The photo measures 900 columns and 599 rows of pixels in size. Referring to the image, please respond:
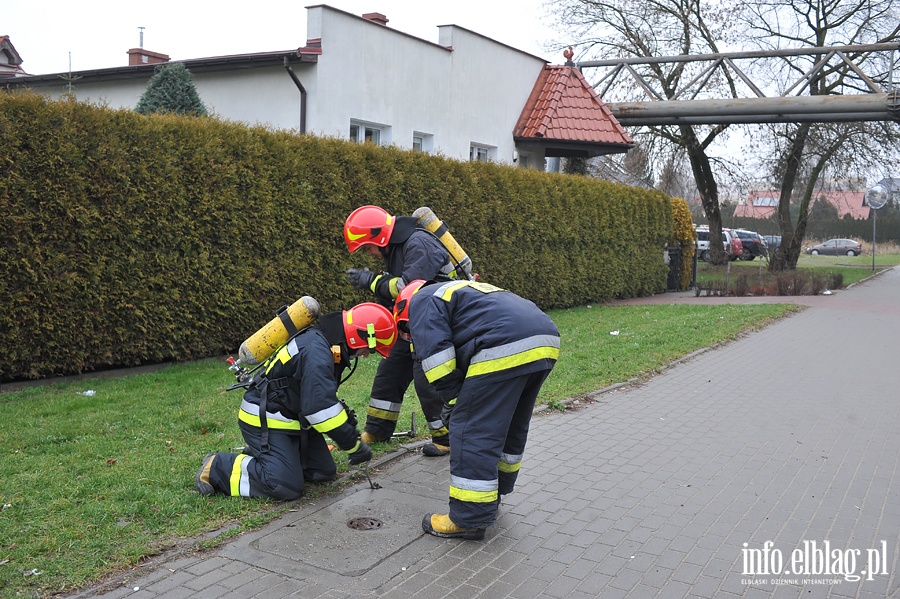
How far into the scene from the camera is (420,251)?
6.07m

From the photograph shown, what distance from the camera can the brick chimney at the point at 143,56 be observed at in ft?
63.8

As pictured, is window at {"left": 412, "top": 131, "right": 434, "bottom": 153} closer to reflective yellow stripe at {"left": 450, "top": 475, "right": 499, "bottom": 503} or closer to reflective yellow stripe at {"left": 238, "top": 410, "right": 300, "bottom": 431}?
reflective yellow stripe at {"left": 238, "top": 410, "right": 300, "bottom": 431}

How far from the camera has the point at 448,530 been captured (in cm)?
457

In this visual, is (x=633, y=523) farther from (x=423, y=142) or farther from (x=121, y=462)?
(x=423, y=142)

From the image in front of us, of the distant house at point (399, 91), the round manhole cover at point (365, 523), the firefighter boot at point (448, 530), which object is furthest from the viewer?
the distant house at point (399, 91)

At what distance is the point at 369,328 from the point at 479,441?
107 cm

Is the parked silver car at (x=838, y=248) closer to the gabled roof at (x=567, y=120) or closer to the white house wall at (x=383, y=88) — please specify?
the gabled roof at (x=567, y=120)

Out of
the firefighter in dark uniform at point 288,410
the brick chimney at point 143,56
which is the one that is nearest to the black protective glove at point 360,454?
the firefighter in dark uniform at point 288,410

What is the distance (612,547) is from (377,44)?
506 inches

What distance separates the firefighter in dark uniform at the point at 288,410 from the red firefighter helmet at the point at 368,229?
1103 millimetres

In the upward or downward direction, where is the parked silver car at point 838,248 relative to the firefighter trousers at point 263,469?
upward

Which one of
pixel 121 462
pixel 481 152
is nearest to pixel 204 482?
pixel 121 462

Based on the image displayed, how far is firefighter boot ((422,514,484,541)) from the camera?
14.9ft

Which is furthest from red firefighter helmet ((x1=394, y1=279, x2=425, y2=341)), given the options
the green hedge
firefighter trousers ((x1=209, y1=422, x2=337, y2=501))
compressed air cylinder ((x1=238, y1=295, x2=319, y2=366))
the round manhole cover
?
→ the green hedge
